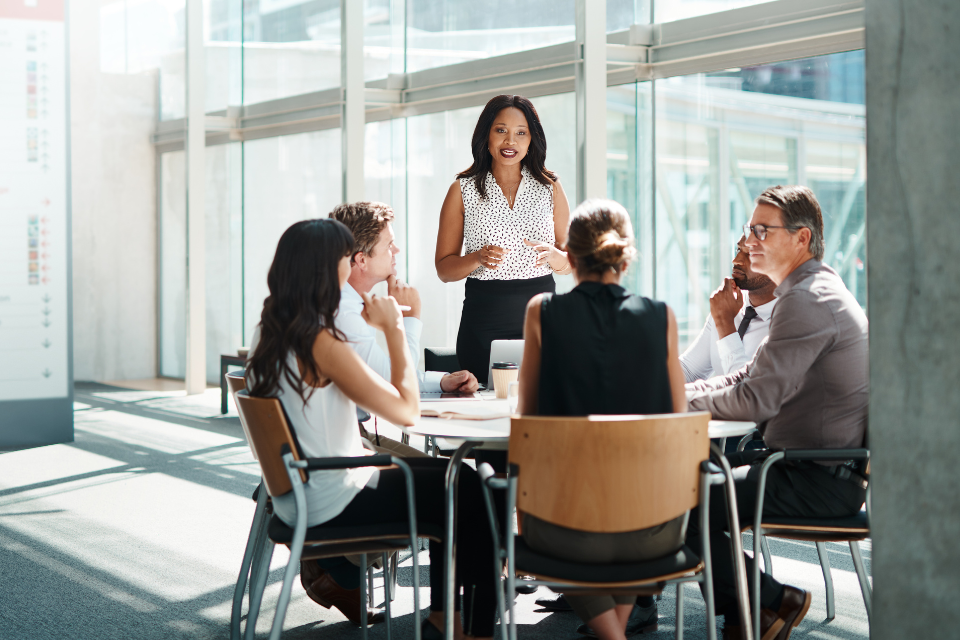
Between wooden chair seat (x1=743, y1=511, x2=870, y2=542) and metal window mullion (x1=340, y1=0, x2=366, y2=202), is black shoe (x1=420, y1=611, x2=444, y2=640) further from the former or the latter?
metal window mullion (x1=340, y1=0, x2=366, y2=202)

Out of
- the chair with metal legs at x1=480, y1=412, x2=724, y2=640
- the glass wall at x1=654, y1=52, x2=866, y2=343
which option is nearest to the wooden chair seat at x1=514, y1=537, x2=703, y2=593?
the chair with metal legs at x1=480, y1=412, x2=724, y2=640

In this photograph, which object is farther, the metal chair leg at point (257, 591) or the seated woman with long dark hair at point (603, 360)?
the metal chair leg at point (257, 591)

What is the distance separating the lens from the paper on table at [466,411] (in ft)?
8.05

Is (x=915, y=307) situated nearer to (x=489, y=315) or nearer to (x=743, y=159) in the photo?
(x=489, y=315)

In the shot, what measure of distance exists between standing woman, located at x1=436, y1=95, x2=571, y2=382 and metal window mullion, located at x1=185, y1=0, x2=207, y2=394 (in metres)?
5.42

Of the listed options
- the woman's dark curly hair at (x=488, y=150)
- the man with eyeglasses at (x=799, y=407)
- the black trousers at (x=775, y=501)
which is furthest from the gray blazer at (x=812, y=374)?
the woman's dark curly hair at (x=488, y=150)

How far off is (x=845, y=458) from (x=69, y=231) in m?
5.41

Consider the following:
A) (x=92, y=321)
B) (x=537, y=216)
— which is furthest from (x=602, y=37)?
(x=92, y=321)

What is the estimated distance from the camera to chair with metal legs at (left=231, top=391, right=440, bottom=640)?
2.16 metres

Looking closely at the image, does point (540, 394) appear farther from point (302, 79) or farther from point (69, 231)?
point (302, 79)

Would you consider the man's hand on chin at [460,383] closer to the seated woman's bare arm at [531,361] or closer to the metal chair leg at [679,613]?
the seated woman's bare arm at [531,361]

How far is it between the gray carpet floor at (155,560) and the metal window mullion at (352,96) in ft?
6.88

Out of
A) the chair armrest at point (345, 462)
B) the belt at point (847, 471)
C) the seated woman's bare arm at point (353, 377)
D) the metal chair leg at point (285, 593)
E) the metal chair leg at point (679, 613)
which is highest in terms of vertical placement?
the seated woman's bare arm at point (353, 377)

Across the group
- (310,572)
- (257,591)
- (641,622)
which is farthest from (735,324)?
(257,591)
